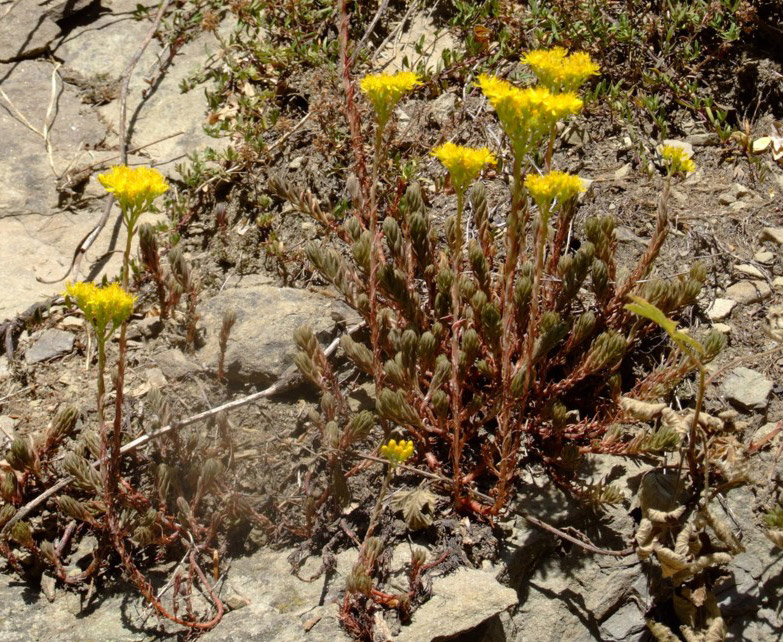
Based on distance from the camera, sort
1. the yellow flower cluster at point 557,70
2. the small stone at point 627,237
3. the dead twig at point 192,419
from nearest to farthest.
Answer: the yellow flower cluster at point 557,70
the dead twig at point 192,419
the small stone at point 627,237

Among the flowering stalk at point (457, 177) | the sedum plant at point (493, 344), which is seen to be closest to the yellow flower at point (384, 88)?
the sedum plant at point (493, 344)

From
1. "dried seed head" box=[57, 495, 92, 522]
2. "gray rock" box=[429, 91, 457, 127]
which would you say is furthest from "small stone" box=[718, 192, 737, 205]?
"dried seed head" box=[57, 495, 92, 522]

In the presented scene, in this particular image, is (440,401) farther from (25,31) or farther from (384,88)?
(25,31)

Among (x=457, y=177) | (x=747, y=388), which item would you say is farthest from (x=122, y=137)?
(x=747, y=388)

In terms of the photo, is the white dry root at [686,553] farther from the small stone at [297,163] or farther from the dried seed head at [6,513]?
the small stone at [297,163]

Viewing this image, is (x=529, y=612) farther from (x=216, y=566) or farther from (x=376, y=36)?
(x=376, y=36)

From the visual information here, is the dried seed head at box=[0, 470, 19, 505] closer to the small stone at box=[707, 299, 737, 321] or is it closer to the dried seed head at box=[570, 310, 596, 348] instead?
the dried seed head at box=[570, 310, 596, 348]
